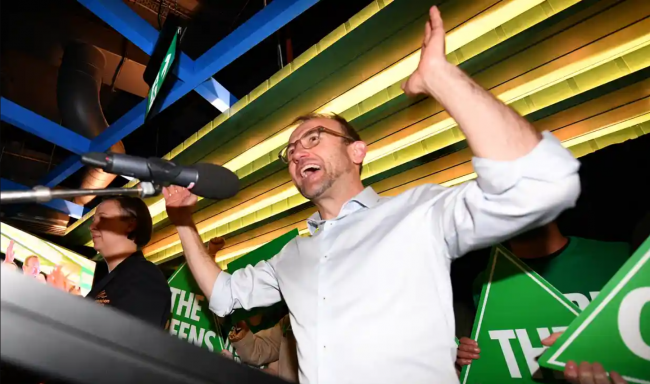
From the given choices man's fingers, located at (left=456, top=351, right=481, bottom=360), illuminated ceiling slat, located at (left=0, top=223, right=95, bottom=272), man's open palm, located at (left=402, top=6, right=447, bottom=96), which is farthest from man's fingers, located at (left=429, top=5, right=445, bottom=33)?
illuminated ceiling slat, located at (left=0, top=223, right=95, bottom=272)

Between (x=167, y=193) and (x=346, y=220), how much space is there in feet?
3.47

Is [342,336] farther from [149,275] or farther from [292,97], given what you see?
[292,97]

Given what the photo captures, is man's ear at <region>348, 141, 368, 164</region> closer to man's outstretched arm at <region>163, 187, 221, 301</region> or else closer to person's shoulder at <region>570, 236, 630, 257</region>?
man's outstretched arm at <region>163, 187, 221, 301</region>

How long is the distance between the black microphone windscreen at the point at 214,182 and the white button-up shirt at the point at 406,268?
49 centimetres

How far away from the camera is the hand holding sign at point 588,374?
4.27 feet

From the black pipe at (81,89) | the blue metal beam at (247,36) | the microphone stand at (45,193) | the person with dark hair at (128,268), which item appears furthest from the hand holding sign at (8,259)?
the black pipe at (81,89)

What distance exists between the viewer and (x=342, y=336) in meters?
1.38

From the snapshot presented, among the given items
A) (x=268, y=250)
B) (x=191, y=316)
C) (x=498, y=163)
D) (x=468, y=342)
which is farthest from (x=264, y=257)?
(x=498, y=163)

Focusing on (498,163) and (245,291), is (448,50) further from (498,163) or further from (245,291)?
(245,291)

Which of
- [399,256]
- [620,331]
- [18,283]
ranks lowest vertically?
[620,331]

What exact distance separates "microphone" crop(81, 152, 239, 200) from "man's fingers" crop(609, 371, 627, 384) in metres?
1.54

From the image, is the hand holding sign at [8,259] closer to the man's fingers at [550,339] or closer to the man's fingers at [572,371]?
the man's fingers at [572,371]

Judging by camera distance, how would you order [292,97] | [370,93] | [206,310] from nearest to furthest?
[370,93] → [292,97] → [206,310]

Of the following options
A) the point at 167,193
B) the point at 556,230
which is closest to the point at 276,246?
the point at 167,193
